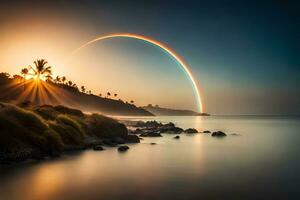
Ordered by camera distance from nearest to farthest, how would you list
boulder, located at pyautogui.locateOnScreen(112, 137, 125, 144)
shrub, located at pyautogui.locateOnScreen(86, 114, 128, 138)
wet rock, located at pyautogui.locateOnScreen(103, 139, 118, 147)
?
wet rock, located at pyautogui.locateOnScreen(103, 139, 118, 147) < boulder, located at pyautogui.locateOnScreen(112, 137, 125, 144) < shrub, located at pyautogui.locateOnScreen(86, 114, 128, 138)

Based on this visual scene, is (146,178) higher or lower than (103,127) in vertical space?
lower

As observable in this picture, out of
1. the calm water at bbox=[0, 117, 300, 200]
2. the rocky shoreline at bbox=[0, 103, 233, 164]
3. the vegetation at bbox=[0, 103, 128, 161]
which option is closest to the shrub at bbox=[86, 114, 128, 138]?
the rocky shoreline at bbox=[0, 103, 233, 164]

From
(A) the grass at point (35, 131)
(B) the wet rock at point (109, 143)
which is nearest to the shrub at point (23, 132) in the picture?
(A) the grass at point (35, 131)

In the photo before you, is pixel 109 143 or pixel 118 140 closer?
pixel 109 143

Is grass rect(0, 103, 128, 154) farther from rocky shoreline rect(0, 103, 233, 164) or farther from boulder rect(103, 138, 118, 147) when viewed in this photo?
boulder rect(103, 138, 118, 147)

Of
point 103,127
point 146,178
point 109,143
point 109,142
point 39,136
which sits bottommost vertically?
point 146,178

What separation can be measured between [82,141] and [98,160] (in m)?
8.84

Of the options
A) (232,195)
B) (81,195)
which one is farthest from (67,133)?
(232,195)

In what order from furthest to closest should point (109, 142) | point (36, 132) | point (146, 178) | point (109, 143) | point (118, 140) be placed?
point (118, 140) < point (109, 142) < point (109, 143) < point (36, 132) < point (146, 178)

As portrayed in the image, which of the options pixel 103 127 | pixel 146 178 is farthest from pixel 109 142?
pixel 146 178

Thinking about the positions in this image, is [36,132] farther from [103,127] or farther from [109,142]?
[103,127]

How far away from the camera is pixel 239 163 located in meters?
33.3

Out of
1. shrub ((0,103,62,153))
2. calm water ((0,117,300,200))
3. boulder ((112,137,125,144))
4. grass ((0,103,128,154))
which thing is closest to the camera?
calm water ((0,117,300,200))

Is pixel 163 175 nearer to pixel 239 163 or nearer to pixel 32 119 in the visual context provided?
pixel 239 163
